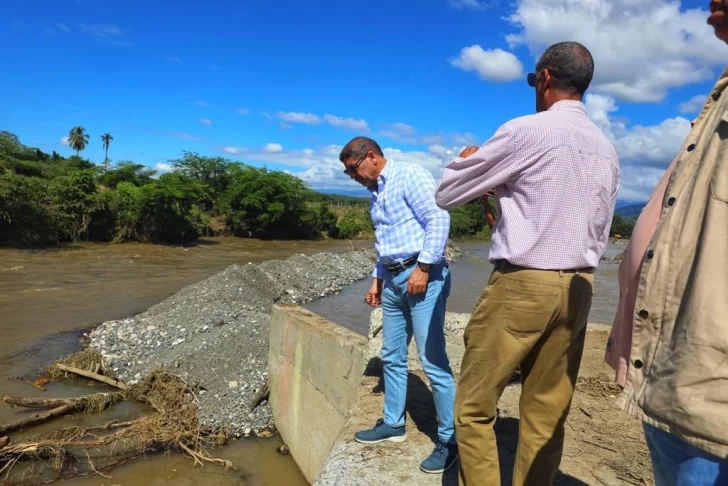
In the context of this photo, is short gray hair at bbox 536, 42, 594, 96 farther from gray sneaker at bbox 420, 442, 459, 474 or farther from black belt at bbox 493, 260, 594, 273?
gray sneaker at bbox 420, 442, 459, 474

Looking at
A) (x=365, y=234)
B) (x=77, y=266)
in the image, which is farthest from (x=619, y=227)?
(x=77, y=266)

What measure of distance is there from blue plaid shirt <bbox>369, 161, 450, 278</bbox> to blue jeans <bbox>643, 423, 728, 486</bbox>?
5.48 feet

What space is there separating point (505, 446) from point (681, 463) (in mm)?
2035

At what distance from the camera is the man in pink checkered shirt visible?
76.2 inches

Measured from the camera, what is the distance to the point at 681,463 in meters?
1.19

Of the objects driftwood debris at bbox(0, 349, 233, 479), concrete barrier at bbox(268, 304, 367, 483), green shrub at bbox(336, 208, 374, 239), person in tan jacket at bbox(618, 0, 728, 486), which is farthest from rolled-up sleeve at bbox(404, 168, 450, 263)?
green shrub at bbox(336, 208, 374, 239)

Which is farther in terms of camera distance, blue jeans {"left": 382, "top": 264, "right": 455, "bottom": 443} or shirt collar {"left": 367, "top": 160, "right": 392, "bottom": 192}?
shirt collar {"left": 367, "top": 160, "right": 392, "bottom": 192}

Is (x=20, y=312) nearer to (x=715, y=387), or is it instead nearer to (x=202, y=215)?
(x=715, y=387)

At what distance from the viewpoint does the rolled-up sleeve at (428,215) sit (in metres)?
2.84

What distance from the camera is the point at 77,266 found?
62.5 feet

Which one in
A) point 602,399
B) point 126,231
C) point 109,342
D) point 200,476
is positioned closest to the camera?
point 602,399

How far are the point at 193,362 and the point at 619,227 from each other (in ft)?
209

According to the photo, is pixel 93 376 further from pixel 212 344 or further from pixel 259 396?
pixel 259 396

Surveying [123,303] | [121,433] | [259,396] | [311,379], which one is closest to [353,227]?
[123,303]
